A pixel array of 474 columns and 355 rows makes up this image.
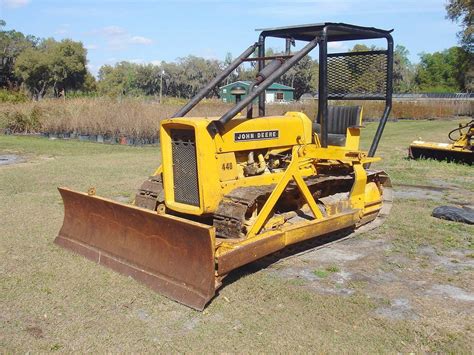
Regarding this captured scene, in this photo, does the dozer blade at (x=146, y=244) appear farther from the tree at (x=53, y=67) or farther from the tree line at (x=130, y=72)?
the tree at (x=53, y=67)

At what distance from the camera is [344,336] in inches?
159

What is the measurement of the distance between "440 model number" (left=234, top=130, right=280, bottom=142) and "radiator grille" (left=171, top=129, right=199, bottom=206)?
514mm

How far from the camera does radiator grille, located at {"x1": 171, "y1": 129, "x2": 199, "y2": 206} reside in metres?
5.49

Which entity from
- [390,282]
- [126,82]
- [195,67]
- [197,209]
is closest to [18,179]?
[197,209]

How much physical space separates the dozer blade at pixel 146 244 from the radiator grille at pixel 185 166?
0.59m

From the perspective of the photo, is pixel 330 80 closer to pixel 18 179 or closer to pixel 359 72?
pixel 359 72

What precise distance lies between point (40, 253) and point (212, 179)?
2121 millimetres

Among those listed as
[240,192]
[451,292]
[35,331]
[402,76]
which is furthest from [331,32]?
[402,76]

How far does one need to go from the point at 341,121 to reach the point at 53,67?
47886mm

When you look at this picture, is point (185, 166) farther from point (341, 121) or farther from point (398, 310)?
point (341, 121)

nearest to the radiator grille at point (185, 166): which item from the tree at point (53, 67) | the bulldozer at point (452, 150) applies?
the bulldozer at point (452, 150)

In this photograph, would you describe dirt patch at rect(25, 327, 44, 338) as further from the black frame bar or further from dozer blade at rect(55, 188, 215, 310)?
the black frame bar

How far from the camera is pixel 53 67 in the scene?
166 feet

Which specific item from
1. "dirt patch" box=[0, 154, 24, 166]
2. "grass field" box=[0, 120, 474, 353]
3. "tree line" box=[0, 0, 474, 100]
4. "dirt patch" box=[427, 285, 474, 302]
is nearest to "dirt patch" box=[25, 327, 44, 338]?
"grass field" box=[0, 120, 474, 353]
